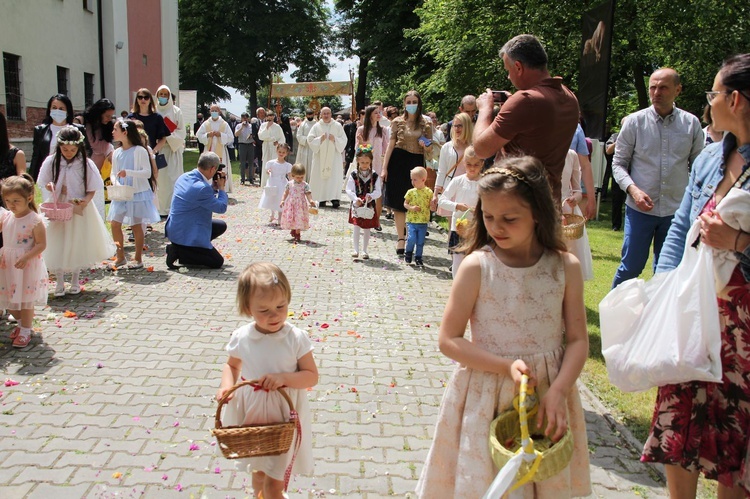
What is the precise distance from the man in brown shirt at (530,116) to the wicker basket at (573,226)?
0.59 metres

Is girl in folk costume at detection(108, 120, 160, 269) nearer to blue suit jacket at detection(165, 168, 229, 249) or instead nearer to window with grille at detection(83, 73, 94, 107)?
blue suit jacket at detection(165, 168, 229, 249)

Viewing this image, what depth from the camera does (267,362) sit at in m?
3.24

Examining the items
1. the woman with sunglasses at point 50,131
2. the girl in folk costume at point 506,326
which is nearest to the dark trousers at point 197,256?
the woman with sunglasses at point 50,131

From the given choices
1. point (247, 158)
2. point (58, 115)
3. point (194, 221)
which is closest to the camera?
point (58, 115)

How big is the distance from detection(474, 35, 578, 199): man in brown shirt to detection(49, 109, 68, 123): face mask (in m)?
6.60

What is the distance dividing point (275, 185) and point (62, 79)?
14885mm

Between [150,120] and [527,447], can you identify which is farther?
[150,120]

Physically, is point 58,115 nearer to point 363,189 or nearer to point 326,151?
point 363,189

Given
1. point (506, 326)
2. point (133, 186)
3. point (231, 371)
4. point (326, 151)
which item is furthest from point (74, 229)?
point (326, 151)

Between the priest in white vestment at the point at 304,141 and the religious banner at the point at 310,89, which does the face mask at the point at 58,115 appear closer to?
the priest in white vestment at the point at 304,141

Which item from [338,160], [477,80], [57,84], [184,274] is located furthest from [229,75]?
[184,274]

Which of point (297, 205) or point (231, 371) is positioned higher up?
point (231, 371)

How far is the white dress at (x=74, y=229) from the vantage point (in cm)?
758

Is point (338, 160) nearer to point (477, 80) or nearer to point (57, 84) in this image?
point (477, 80)
